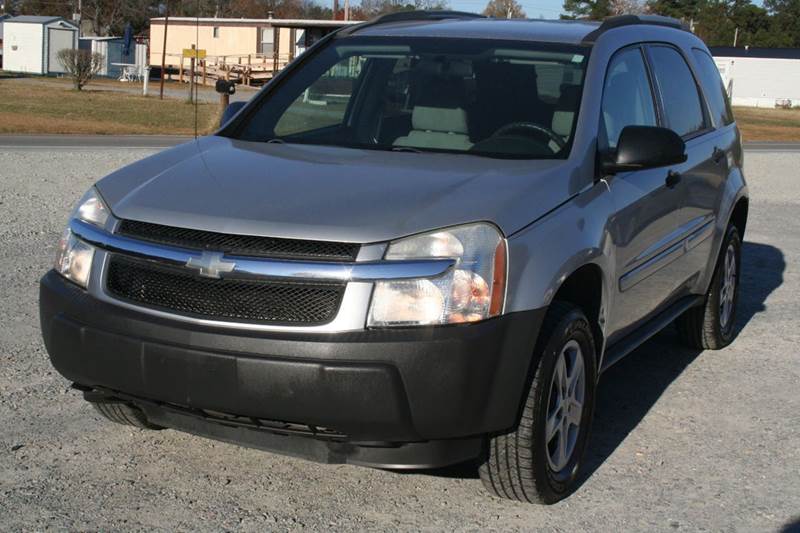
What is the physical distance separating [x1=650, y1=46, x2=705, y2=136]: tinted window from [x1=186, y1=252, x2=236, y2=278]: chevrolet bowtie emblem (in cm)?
293

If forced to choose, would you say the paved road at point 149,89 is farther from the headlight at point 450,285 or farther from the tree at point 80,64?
the headlight at point 450,285

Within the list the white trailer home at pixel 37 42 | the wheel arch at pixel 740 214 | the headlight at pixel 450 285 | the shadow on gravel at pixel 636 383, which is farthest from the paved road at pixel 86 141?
the white trailer home at pixel 37 42

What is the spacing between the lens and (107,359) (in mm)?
4051

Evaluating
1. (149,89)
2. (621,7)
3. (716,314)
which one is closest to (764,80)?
(621,7)

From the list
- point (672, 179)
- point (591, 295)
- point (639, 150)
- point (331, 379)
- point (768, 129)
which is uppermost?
point (639, 150)

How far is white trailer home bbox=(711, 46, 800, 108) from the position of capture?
8044 cm

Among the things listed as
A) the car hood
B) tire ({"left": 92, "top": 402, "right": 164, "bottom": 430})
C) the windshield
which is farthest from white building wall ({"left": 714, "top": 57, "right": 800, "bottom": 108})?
tire ({"left": 92, "top": 402, "right": 164, "bottom": 430})

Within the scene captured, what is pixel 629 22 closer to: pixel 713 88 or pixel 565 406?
pixel 713 88

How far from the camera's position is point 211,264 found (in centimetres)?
388

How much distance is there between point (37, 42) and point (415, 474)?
208 ft

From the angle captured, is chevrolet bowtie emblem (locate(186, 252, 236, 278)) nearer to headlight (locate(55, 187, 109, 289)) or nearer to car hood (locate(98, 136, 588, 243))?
car hood (locate(98, 136, 588, 243))

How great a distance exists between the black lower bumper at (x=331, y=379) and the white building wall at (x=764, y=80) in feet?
261

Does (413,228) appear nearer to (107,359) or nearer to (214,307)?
(214,307)

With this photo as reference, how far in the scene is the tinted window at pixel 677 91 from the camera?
598 centimetres
